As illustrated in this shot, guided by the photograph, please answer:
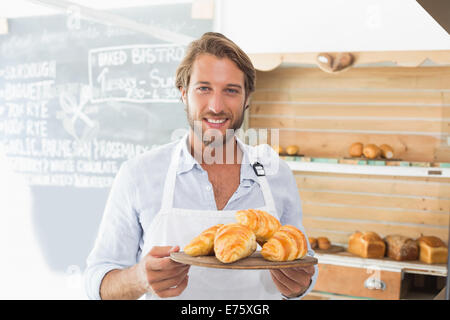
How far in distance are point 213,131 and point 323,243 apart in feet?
3.85

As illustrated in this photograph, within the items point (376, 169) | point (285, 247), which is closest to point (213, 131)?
point (285, 247)

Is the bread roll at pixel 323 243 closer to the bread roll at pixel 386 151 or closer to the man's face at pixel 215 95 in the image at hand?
the bread roll at pixel 386 151

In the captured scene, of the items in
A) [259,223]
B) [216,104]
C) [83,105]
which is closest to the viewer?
[259,223]

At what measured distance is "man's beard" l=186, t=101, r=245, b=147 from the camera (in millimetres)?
1073

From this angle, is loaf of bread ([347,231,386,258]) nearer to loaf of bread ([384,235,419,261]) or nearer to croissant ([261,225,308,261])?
loaf of bread ([384,235,419,261])

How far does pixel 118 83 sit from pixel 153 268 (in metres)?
1.57

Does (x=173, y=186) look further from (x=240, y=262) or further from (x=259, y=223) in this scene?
(x=240, y=262)

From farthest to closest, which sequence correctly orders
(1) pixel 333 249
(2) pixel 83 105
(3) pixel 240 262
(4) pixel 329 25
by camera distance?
(2) pixel 83 105, (1) pixel 333 249, (4) pixel 329 25, (3) pixel 240 262

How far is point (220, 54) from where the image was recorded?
1.11 metres

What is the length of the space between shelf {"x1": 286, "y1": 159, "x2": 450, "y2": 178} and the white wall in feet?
1.50

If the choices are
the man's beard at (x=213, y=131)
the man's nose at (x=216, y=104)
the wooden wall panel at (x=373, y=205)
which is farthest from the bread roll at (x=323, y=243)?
the man's nose at (x=216, y=104)

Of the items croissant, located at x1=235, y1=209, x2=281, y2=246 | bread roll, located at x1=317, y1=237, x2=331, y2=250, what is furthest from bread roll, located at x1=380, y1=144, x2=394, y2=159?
croissant, located at x1=235, y1=209, x2=281, y2=246

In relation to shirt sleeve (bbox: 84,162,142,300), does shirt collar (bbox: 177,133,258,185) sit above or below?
above
